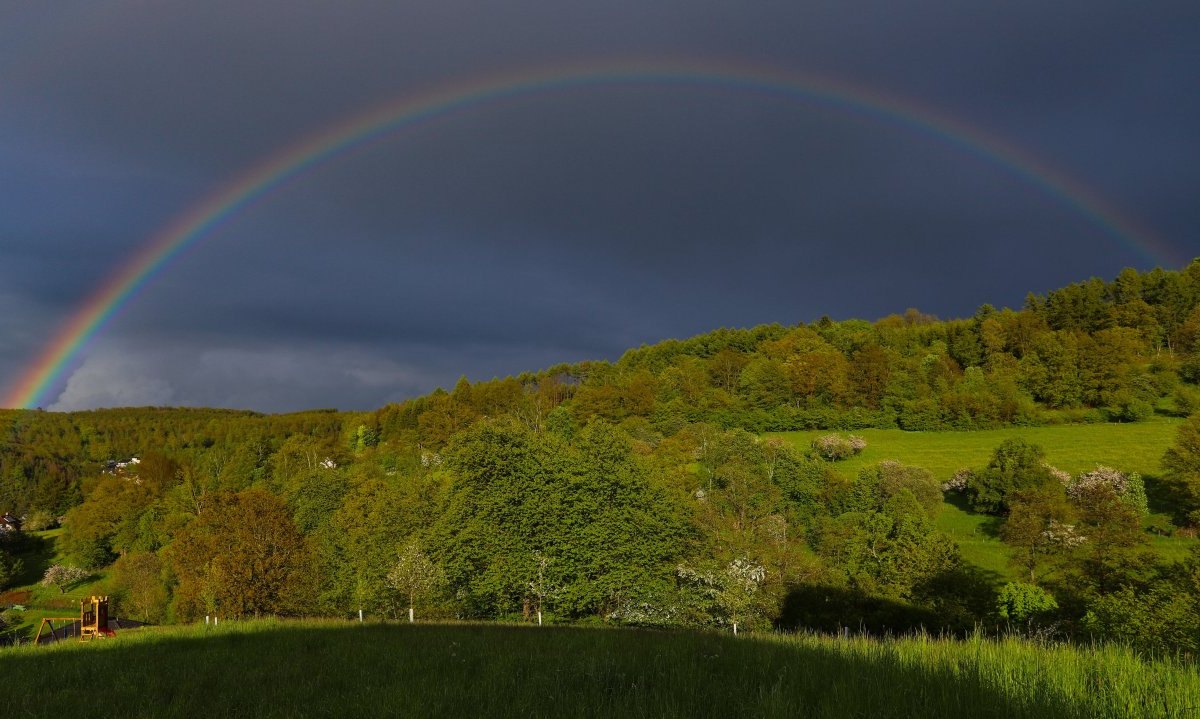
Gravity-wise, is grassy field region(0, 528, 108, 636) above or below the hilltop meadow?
below

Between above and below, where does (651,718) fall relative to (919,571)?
above

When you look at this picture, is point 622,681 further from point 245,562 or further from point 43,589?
point 43,589

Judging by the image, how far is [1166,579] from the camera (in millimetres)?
45500

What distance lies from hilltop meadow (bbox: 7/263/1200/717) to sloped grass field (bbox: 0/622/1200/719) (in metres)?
0.06

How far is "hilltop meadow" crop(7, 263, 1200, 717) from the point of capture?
600 cm

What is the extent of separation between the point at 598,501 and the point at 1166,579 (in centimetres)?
4372

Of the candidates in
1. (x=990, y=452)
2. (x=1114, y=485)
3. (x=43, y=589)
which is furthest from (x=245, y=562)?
(x=990, y=452)

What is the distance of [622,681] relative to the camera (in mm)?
5441

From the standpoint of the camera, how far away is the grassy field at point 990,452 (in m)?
68.1

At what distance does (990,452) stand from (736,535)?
56.7m

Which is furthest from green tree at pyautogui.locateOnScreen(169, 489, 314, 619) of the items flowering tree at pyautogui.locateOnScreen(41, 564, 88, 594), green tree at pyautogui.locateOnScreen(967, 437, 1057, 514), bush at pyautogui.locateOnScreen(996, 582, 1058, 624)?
green tree at pyautogui.locateOnScreen(967, 437, 1057, 514)

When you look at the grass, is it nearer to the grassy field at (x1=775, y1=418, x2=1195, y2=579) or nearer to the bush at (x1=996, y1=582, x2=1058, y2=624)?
the grassy field at (x1=775, y1=418, x2=1195, y2=579)

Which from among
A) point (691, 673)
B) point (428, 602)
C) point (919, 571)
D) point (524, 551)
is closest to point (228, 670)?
point (691, 673)

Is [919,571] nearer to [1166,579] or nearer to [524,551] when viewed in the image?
[1166,579]
